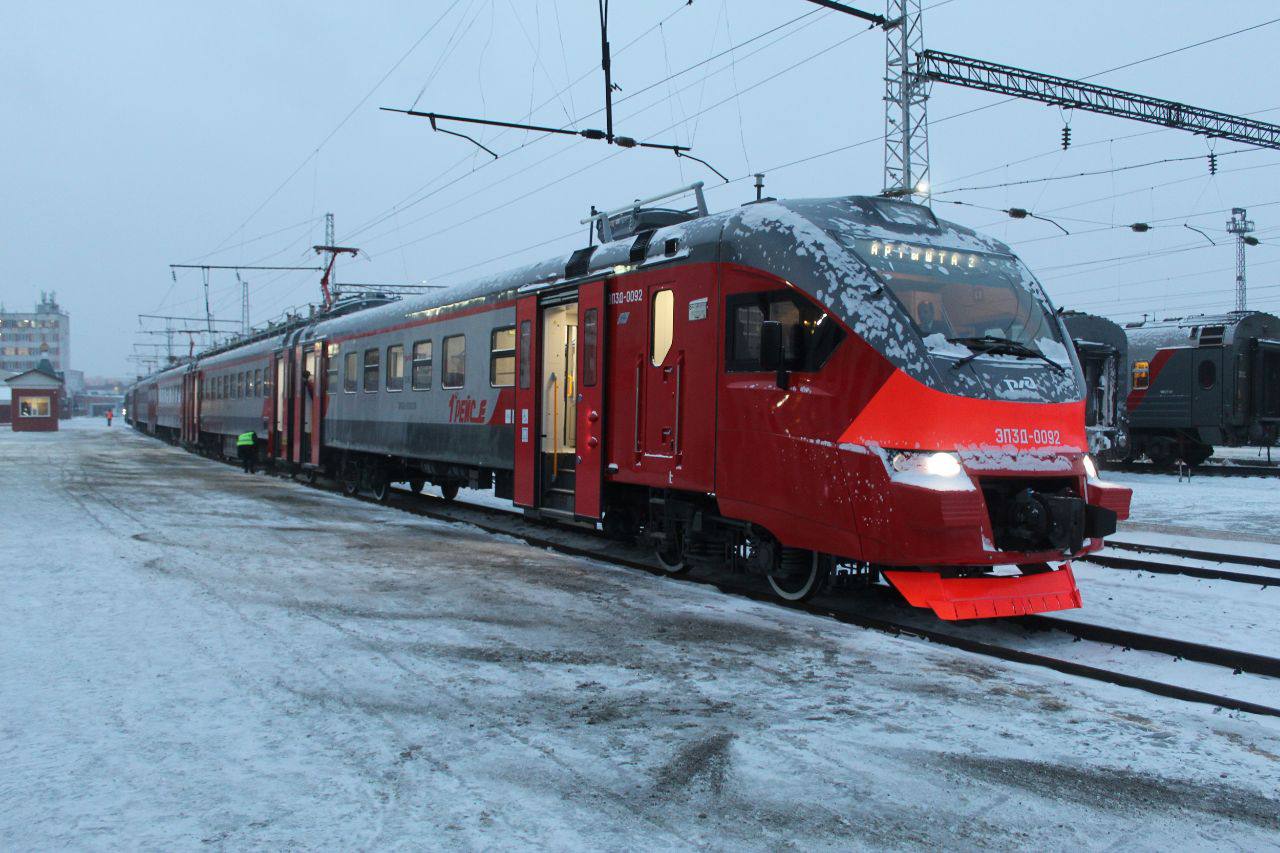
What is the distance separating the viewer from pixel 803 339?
7219 mm

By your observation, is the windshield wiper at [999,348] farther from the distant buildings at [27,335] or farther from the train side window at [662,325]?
the distant buildings at [27,335]

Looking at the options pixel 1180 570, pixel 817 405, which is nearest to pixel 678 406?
pixel 817 405

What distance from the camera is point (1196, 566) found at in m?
9.65

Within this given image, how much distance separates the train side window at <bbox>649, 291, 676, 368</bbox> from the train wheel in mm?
→ 2247

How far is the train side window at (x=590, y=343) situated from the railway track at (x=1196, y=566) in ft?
18.4

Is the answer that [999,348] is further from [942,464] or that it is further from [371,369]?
[371,369]

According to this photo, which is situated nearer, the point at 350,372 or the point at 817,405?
the point at 817,405

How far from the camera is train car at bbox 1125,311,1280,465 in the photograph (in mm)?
23422

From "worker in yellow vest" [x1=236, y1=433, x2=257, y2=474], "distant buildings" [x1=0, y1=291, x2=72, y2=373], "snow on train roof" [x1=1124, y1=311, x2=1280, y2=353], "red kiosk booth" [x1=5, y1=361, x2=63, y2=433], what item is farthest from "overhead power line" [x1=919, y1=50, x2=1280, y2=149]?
"distant buildings" [x1=0, y1=291, x2=72, y2=373]

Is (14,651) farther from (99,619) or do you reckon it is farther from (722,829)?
(722,829)

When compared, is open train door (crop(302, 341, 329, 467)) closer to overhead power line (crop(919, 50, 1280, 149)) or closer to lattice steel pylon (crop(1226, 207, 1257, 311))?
overhead power line (crop(919, 50, 1280, 149))

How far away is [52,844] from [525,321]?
8512 millimetres

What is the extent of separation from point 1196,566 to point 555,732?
25.8ft

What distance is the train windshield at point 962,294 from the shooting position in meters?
6.98
